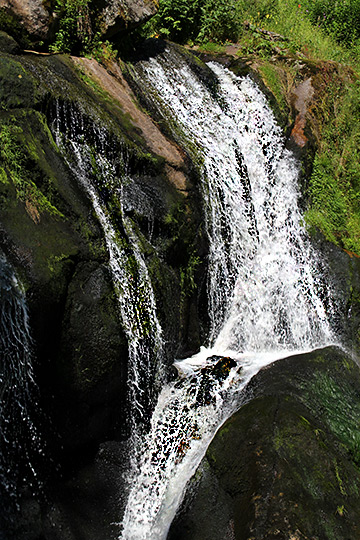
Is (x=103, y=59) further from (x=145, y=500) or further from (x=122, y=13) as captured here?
(x=145, y=500)

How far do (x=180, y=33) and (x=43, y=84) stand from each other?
20.3 ft

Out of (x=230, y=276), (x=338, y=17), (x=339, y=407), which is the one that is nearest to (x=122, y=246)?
(x=230, y=276)

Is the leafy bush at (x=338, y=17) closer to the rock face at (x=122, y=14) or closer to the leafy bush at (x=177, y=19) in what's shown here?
the leafy bush at (x=177, y=19)

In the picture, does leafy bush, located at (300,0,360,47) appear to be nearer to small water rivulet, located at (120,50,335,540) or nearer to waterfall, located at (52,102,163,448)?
small water rivulet, located at (120,50,335,540)

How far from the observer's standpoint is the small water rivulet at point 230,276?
5035 mm

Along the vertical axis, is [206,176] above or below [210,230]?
above

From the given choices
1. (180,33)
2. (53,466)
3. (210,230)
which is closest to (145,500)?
(53,466)

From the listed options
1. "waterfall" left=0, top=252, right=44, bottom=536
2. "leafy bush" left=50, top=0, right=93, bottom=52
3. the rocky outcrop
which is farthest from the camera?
"leafy bush" left=50, top=0, right=93, bottom=52

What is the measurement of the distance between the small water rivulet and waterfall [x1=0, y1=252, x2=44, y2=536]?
3.94ft

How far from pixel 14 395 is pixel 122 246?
2.08m

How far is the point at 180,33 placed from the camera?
35.3ft

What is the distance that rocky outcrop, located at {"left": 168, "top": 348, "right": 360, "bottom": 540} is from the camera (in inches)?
156

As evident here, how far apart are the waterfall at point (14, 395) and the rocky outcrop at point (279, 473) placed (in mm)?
1567

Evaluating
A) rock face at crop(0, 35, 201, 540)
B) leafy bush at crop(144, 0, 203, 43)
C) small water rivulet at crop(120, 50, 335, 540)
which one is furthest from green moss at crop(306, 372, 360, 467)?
leafy bush at crop(144, 0, 203, 43)
